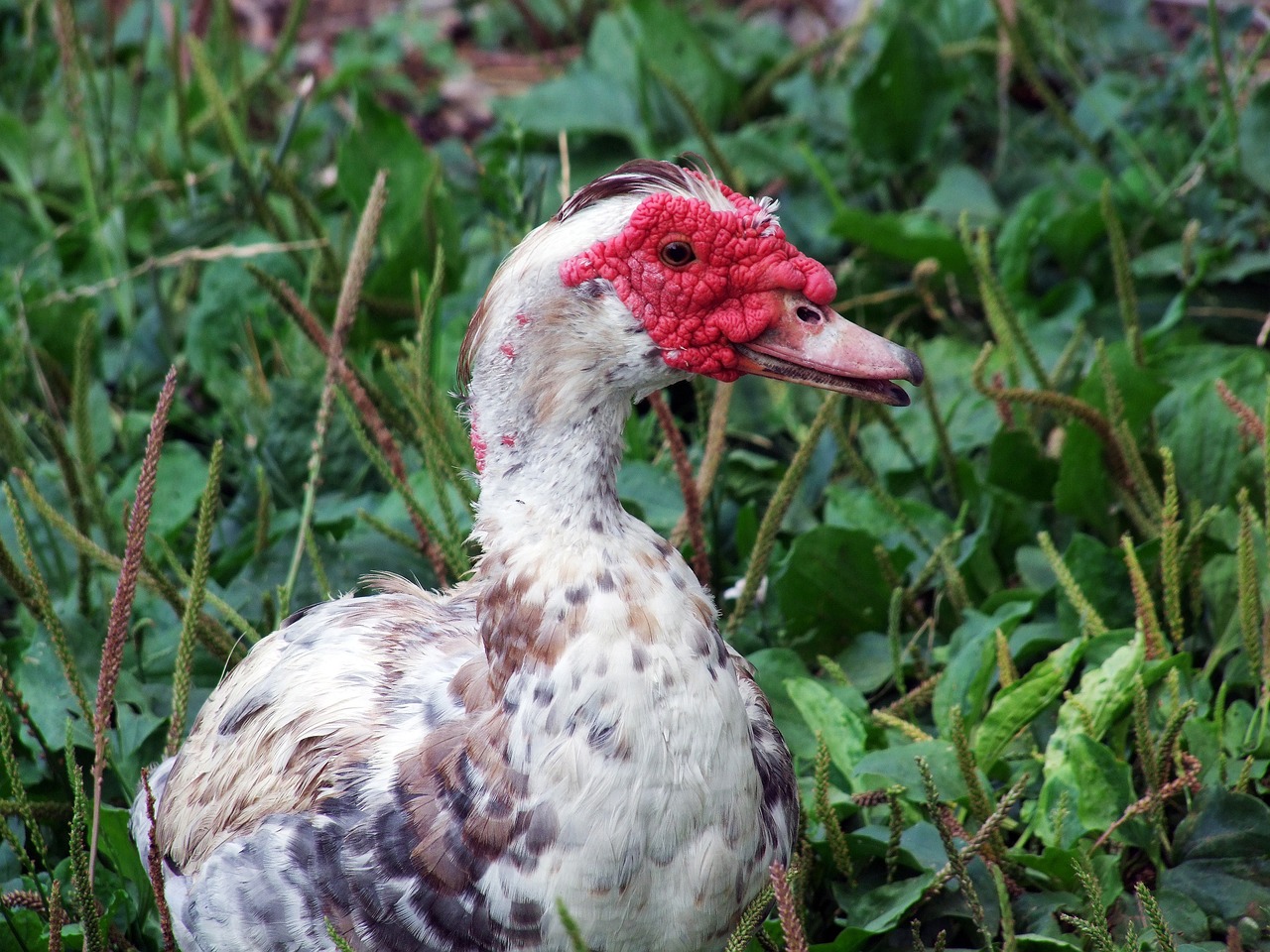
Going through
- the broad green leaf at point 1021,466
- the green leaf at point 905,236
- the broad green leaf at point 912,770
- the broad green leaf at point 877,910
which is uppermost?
the green leaf at point 905,236

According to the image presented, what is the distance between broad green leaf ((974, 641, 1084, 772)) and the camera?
2.38 m

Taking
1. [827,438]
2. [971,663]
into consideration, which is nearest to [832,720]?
[971,663]

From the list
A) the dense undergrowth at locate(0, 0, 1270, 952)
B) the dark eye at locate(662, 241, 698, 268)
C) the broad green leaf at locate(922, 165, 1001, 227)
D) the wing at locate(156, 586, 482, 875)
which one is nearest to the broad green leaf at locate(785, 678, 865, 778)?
the dense undergrowth at locate(0, 0, 1270, 952)

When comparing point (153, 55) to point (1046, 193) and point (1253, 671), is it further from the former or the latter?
point (1253, 671)

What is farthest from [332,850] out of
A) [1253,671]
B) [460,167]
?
[460,167]

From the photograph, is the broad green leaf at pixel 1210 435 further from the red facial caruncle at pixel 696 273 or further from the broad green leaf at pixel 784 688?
the red facial caruncle at pixel 696 273

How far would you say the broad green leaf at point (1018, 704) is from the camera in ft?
7.79

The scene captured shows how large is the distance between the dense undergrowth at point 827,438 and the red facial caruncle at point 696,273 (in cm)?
66

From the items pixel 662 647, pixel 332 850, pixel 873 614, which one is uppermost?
pixel 662 647

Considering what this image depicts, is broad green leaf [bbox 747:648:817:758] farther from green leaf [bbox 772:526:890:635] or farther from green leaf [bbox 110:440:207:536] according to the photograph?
green leaf [bbox 110:440:207:536]

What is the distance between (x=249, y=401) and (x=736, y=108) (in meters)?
1.90

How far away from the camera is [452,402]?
3.37m

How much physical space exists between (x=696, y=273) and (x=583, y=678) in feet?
1.77

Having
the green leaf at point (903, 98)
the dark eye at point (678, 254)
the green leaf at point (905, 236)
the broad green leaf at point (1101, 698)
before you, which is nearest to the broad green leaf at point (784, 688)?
the broad green leaf at point (1101, 698)
